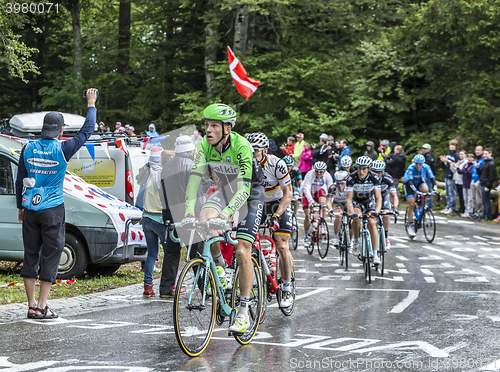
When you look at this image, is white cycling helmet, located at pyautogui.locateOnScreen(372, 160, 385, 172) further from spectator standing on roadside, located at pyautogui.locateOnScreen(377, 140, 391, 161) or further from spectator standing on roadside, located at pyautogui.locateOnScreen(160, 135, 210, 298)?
spectator standing on roadside, located at pyautogui.locateOnScreen(377, 140, 391, 161)

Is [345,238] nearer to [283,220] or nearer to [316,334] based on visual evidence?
[283,220]

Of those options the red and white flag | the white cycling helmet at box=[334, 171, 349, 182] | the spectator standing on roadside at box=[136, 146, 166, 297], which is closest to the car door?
the spectator standing on roadside at box=[136, 146, 166, 297]

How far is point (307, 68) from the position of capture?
28406mm

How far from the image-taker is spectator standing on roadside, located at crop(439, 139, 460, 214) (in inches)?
848

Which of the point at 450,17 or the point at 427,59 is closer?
the point at 450,17

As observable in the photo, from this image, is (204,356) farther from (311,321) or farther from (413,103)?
(413,103)

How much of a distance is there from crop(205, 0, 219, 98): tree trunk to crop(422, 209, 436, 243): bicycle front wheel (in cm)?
1459

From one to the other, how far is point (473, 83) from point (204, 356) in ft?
64.8

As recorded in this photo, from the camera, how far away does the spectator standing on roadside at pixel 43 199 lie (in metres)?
7.07

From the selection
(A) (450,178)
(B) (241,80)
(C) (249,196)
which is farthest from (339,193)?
(A) (450,178)

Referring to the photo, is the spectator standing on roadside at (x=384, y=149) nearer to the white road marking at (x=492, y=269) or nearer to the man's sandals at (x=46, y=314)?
the white road marking at (x=492, y=269)

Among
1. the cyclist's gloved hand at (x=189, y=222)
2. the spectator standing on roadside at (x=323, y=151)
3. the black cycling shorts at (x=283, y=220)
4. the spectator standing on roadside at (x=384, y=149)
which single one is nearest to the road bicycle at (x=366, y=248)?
the black cycling shorts at (x=283, y=220)

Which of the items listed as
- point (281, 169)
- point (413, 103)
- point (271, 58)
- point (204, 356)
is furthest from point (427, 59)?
point (204, 356)

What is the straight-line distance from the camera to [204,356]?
5.74m
